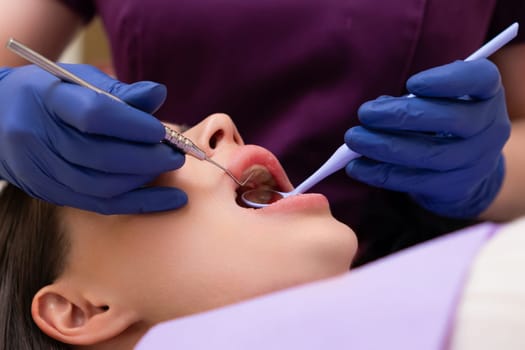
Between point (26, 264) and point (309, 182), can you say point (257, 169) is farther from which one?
point (26, 264)

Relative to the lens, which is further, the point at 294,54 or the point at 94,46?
the point at 94,46

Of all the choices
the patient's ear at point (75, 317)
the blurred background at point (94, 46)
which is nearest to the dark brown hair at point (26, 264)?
the patient's ear at point (75, 317)

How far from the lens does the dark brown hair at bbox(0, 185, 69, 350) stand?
82 centimetres

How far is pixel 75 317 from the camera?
0.82 m

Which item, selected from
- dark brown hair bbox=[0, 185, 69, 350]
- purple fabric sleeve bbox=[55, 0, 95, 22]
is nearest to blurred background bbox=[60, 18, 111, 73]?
purple fabric sleeve bbox=[55, 0, 95, 22]

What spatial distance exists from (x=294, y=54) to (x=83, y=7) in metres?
0.45

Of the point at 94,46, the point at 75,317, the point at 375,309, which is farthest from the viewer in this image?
the point at 94,46

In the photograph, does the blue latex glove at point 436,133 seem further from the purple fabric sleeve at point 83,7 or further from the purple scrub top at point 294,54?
the purple fabric sleeve at point 83,7

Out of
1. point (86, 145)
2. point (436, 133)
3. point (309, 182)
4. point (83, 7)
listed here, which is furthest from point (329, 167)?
point (83, 7)

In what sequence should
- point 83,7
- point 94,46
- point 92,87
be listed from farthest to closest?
1. point 94,46
2. point 83,7
3. point 92,87

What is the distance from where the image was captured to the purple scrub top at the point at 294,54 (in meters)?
1.00

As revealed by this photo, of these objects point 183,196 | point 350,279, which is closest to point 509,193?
point 183,196

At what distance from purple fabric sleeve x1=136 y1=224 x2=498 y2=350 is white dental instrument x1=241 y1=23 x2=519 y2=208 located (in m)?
0.35

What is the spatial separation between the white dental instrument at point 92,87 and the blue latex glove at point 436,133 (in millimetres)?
189
